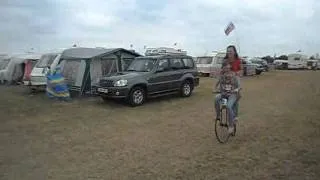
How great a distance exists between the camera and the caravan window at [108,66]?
2023cm

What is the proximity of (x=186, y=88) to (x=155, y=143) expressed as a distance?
946 centimetres

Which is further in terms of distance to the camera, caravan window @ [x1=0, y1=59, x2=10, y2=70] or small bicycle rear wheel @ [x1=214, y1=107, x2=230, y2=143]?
caravan window @ [x1=0, y1=59, x2=10, y2=70]

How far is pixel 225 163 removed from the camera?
775 centimetres

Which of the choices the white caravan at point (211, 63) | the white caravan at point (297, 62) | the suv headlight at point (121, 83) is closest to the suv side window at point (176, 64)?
the suv headlight at point (121, 83)

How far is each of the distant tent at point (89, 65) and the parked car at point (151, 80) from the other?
8.42 feet

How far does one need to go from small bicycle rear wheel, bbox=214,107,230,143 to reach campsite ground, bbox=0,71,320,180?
193mm

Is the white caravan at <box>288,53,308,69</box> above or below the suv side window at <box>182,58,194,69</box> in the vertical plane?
below

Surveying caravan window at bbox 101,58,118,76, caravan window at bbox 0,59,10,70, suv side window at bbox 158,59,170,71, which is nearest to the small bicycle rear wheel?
suv side window at bbox 158,59,170,71

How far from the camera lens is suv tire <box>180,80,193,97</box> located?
18669 millimetres

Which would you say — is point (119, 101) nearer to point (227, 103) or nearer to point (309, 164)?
point (227, 103)

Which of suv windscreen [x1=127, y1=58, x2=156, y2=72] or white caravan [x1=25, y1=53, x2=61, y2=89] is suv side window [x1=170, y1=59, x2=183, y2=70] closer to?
suv windscreen [x1=127, y1=58, x2=156, y2=72]

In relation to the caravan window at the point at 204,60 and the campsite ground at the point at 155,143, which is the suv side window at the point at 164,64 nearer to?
the campsite ground at the point at 155,143

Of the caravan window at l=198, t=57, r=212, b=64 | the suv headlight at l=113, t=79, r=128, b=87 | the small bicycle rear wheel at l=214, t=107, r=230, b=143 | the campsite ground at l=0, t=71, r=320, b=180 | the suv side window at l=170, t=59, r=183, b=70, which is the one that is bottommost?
the campsite ground at l=0, t=71, r=320, b=180

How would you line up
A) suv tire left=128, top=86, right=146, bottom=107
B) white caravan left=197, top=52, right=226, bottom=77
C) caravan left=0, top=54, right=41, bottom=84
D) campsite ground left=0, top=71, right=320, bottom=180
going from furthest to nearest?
white caravan left=197, top=52, right=226, bottom=77, caravan left=0, top=54, right=41, bottom=84, suv tire left=128, top=86, right=146, bottom=107, campsite ground left=0, top=71, right=320, bottom=180
